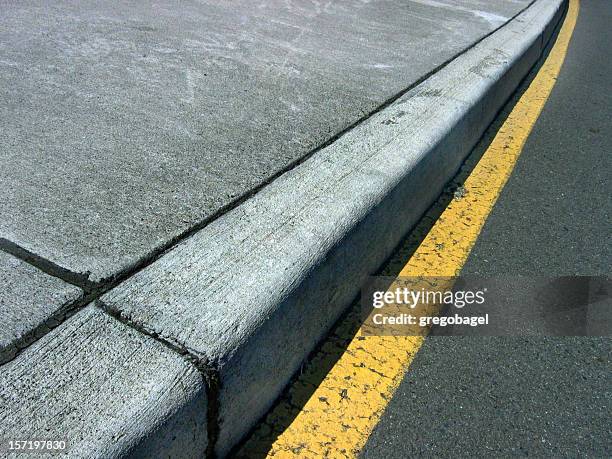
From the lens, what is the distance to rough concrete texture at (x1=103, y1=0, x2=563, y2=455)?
1872 millimetres

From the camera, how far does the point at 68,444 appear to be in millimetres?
1447

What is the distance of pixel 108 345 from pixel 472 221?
217 centimetres

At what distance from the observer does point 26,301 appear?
6.37 ft

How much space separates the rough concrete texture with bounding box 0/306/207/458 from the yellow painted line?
0.37 meters

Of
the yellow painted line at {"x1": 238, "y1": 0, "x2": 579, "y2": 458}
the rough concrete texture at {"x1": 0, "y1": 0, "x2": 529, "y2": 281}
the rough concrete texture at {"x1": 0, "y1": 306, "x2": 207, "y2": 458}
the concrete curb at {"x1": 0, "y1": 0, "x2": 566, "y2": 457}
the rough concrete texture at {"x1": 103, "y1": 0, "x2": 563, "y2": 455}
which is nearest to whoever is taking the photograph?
the rough concrete texture at {"x1": 0, "y1": 306, "x2": 207, "y2": 458}

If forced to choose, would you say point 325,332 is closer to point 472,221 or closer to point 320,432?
point 320,432

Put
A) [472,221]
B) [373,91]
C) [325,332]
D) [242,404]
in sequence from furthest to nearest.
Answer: [373,91]
[472,221]
[325,332]
[242,404]

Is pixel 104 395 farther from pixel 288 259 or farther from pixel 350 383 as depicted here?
pixel 350 383

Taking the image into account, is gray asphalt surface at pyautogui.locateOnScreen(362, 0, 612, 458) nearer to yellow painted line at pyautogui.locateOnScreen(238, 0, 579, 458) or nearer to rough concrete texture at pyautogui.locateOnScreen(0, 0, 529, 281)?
yellow painted line at pyautogui.locateOnScreen(238, 0, 579, 458)

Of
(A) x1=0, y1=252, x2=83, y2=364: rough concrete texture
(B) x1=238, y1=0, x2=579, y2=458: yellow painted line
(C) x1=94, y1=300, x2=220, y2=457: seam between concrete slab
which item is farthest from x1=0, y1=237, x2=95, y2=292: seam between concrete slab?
(B) x1=238, y1=0, x2=579, y2=458: yellow painted line

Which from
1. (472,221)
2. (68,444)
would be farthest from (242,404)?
(472,221)

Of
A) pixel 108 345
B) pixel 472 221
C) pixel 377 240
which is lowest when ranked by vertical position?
pixel 472 221

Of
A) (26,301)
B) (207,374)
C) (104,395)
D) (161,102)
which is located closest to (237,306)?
(207,374)

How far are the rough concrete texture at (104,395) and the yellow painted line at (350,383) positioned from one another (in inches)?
14.7
